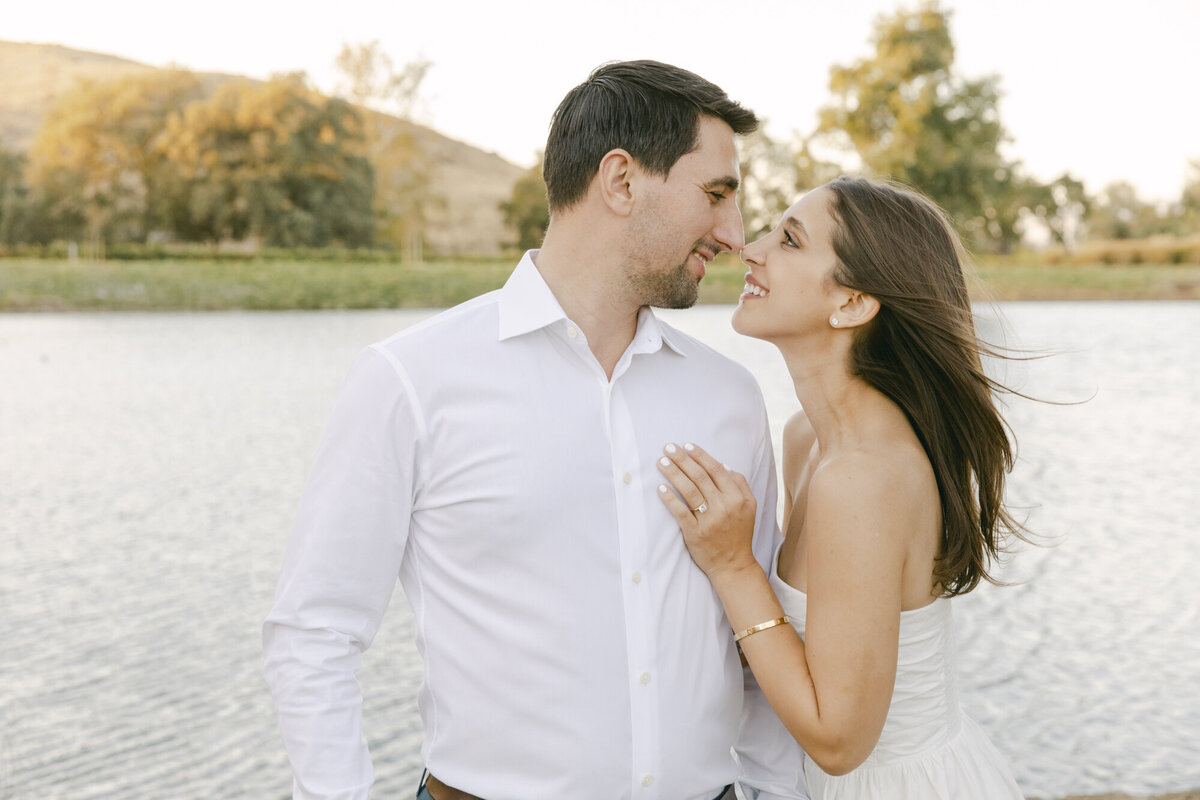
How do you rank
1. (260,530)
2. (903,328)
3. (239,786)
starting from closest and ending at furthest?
(903,328) → (239,786) → (260,530)

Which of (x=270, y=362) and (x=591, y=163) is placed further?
(x=270, y=362)

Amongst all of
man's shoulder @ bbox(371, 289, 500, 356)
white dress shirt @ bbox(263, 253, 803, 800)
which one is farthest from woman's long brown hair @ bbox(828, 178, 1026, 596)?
man's shoulder @ bbox(371, 289, 500, 356)

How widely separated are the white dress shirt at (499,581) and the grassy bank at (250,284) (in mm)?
29035

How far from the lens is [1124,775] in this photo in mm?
4984

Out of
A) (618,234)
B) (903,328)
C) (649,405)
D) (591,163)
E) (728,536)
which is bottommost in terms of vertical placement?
(728,536)

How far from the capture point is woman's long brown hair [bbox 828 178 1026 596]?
210 centimetres

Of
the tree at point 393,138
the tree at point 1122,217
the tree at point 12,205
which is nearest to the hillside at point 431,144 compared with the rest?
the tree at point 393,138

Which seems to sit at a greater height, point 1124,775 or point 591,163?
point 591,163

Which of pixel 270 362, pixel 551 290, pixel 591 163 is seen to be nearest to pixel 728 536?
pixel 551 290

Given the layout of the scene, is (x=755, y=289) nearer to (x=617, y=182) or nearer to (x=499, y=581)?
(x=617, y=182)

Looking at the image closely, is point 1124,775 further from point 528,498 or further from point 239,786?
point 528,498

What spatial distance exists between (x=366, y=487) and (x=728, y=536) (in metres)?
0.61

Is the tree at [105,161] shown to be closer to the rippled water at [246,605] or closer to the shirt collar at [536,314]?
the rippled water at [246,605]

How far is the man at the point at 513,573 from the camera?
172cm
